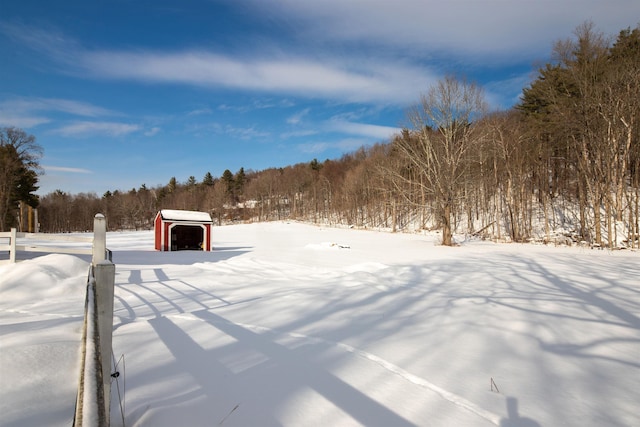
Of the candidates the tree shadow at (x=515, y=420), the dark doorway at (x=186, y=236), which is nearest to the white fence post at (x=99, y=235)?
the tree shadow at (x=515, y=420)

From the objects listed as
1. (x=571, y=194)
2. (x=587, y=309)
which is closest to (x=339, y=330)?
(x=587, y=309)

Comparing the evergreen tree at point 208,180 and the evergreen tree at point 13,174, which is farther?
the evergreen tree at point 208,180

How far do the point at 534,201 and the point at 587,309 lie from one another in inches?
1231

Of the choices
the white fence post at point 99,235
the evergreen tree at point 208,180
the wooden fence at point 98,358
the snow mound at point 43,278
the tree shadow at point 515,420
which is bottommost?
the tree shadow at point 515,420

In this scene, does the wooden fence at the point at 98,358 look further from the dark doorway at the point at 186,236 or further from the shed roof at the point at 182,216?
the dark doorway at the point at 186,236

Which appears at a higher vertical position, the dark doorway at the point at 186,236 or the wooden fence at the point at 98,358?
the wooden fence at the point at 98,358

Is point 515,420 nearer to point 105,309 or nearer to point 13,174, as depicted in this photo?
point 105,309

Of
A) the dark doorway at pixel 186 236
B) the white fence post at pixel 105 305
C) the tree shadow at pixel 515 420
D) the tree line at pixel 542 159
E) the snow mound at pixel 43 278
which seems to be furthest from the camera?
the dark doorway at pixel 186 236

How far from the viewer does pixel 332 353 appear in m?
3.76

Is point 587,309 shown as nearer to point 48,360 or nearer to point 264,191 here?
point 48,360

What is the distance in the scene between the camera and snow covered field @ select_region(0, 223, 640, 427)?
8.41 ft

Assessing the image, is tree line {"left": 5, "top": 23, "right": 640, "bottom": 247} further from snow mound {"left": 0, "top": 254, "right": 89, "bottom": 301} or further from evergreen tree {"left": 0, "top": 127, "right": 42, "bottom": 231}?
evergreen tree {"left": 0, "top": 127, "right": 42, "bottom": 231}

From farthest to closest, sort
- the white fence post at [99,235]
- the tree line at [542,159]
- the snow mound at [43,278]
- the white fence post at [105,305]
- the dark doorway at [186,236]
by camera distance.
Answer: the dark doorway at [186,236] < the tree line at [542,159] < the snow mound at [43,278] < the white fence post at [99,235] < the white fence post at [105,305]

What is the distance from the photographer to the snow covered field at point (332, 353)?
2.56m
